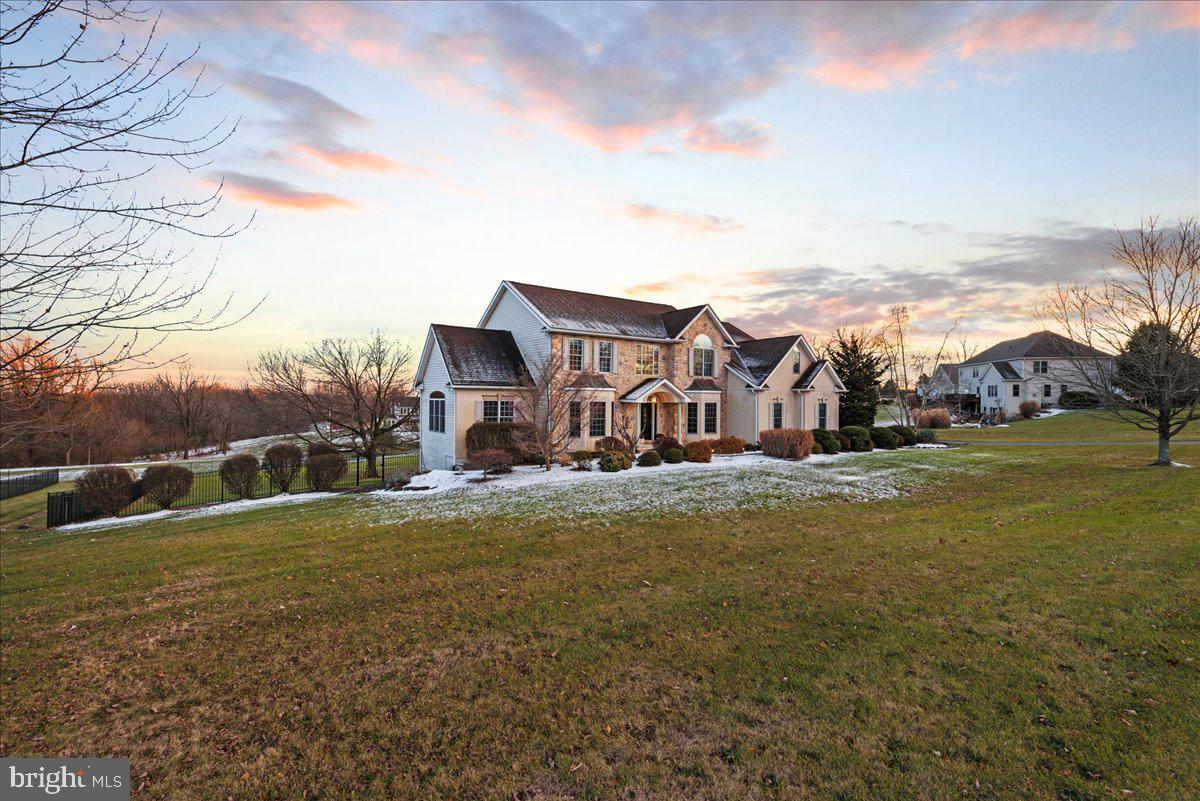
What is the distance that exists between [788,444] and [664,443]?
6.17 metres

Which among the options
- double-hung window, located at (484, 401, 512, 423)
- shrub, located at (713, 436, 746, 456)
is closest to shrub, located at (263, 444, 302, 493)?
double-hung window, located at (484, 401, 512, 423)

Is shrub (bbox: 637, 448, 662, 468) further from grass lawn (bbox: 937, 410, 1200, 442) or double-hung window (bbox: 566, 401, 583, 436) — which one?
grass lawn (bbox: 937, 410, 1200, 442)

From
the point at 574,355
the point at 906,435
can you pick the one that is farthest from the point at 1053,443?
the point at 574,355

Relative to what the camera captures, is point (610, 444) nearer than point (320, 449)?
No

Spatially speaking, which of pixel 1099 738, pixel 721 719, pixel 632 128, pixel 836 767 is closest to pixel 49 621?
pixel 721 719

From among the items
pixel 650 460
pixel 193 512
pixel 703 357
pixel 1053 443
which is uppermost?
pixel 703 357

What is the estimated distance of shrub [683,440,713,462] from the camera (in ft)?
78.8

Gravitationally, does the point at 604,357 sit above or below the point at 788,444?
above

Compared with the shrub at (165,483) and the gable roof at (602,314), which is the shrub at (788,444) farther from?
the shrub at (165,483)

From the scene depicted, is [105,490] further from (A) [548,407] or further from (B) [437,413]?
(A) [548,407]

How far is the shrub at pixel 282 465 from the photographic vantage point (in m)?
21.1

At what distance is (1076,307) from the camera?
63.7ft

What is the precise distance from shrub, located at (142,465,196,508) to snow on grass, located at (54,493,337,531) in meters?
0.73

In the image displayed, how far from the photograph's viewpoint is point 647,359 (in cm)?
2848
